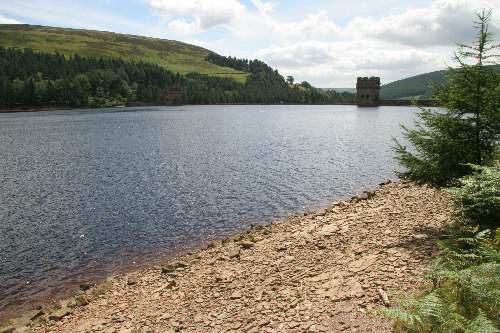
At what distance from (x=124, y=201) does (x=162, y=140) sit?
5281cm

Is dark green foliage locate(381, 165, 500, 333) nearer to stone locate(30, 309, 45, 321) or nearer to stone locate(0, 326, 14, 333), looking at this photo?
stone locate(0, 326, 14, 333)

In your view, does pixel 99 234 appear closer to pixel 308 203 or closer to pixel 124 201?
pixel 124 201

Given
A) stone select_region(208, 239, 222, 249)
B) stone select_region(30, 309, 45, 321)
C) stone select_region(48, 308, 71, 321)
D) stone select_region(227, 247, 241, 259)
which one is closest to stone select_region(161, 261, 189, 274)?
stone select_region(227, 247, 241, 259)

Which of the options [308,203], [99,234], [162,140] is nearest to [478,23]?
[308,203]

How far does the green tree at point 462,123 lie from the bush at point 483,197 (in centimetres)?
315

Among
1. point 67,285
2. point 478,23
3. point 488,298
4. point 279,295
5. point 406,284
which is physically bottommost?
point 67,285

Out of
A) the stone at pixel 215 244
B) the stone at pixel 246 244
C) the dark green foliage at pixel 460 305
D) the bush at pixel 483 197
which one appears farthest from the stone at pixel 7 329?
the bush at pixel 483 197

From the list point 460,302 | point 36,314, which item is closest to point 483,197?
point 460,302

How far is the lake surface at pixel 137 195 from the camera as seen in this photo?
24750mm

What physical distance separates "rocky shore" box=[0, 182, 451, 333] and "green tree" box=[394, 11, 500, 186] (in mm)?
3121

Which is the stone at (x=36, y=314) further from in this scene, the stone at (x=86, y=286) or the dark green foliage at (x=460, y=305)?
the dark green foliage at (x=460, y=305)

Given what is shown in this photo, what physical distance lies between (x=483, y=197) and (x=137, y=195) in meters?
33.2

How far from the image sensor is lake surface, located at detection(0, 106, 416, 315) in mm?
24750

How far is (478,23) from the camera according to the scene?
17828 millimetres
